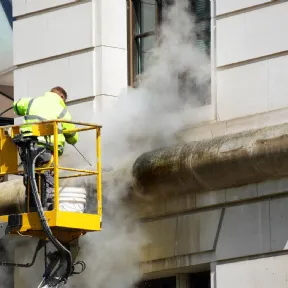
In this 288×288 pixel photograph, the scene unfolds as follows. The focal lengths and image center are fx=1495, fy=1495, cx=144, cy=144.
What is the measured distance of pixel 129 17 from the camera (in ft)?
67.7

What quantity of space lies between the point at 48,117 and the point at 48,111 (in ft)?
0.32

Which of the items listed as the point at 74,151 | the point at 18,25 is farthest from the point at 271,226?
the point at 18,25

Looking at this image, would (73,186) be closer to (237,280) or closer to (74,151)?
(74,151)

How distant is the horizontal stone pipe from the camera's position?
1680 cm

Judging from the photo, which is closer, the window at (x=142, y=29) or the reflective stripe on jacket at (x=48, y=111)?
the reflective stripe on jacket at (x=48, y=111)

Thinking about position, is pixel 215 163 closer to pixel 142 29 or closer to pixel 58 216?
pixel 58 216

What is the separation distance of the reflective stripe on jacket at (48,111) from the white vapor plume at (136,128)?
82 cm

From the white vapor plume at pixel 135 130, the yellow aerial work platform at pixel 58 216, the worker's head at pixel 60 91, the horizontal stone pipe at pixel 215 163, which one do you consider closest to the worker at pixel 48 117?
the worker's head at pixel 60 91

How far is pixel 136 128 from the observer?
1903 cm

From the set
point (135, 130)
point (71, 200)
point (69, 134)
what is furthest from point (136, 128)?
point (71, 200)

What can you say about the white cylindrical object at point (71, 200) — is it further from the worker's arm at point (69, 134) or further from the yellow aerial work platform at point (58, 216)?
the worker's arm at point (69, 134)

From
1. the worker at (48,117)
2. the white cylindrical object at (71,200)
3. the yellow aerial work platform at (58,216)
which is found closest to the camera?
the yellow aerial work platform at (58,216)

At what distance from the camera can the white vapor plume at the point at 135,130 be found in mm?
18750

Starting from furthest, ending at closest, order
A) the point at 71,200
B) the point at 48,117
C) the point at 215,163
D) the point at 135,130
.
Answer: the point at 135,130 < the point at 48,117 < the point at 71,200 < the point at 215,163
